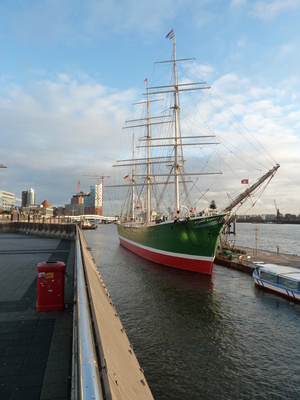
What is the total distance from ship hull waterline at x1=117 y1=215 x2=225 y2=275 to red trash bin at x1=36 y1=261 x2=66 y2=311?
2063cm

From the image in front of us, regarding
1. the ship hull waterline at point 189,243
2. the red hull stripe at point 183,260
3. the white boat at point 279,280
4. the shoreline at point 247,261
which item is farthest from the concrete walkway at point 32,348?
the shoreline at point 247,261

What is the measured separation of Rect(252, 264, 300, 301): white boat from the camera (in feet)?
61.5

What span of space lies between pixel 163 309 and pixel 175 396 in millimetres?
7844

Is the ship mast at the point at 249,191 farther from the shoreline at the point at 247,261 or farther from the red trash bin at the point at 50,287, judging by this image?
the red trash bin at the point at 50,287

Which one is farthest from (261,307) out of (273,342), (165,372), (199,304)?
(165,372)

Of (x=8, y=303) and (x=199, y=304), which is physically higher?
(x=8, y=303)

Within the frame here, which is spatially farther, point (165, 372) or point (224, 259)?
point (224, 259)

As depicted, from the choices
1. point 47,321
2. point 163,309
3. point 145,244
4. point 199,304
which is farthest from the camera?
point 145,244

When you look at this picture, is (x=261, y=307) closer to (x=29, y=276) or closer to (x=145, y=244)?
(x=29, y=276)

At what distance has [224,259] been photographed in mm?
32625

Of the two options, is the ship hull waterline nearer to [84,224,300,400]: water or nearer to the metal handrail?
[84,224,300,400]: water

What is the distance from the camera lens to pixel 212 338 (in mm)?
12828

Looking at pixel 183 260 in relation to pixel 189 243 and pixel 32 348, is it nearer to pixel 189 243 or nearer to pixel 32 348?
pixel 189 243

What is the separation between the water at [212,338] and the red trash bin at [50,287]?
456cm
